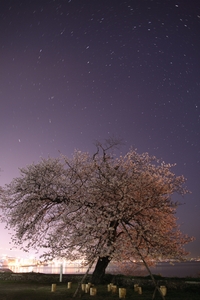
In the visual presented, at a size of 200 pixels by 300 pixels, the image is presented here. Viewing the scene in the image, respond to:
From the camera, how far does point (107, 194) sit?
62.7ft

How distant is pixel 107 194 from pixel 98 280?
22.2 feet

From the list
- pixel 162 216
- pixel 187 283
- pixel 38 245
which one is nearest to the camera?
pixel 187 283

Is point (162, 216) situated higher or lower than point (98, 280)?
higher

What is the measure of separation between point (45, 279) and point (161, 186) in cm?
1318

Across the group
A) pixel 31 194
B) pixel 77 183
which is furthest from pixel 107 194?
pixel 31 194

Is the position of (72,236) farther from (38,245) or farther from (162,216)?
(162,216)

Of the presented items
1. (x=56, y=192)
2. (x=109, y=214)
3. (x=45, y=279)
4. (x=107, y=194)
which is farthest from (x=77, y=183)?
(x=45, y=279)

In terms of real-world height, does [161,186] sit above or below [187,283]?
above

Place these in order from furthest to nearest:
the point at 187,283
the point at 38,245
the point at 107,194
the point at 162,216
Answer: the point at 162,216 → the point at 38,245 → the point at 107,194 → the point at 187,283

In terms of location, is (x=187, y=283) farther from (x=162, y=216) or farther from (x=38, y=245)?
(x=38, y=245)

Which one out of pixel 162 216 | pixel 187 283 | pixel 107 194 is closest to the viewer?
pixel 187 283

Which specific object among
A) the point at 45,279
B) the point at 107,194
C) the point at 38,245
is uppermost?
the point at 107,194

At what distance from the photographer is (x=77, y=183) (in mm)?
21391

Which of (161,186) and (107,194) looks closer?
(107,194)
